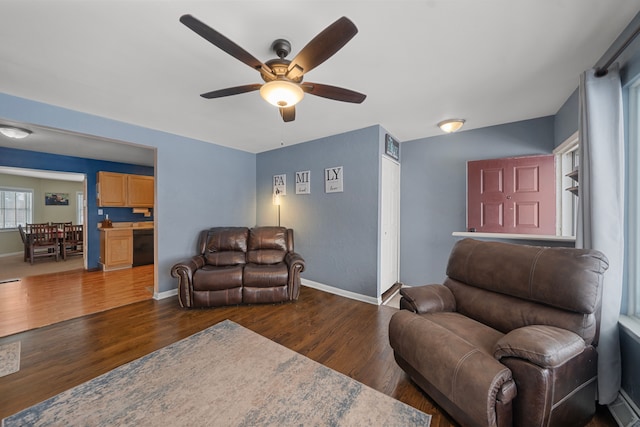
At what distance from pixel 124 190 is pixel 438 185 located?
656 centimetres

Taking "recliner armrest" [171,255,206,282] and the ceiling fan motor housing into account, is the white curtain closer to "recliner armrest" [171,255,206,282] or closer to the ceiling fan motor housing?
the ceiling fan motor housing

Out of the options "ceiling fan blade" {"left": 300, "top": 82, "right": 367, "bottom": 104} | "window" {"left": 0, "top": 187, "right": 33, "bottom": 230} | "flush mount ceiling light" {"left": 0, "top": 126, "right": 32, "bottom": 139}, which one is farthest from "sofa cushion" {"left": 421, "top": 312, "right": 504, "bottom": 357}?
"window" {"left": 0, "top": 187, "right": 33, "bottom": 230}

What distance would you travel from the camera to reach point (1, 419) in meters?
1.39

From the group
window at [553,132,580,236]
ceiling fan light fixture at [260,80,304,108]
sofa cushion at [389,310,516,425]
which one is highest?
ceiling fan light fixture at [260,80,304,108]

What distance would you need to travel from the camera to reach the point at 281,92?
1.58m

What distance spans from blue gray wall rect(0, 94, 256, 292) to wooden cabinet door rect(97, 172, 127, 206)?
1.19 m

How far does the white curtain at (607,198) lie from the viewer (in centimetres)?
143

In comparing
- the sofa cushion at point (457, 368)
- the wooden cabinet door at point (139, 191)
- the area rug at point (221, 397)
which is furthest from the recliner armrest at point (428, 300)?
the wooden cabinet door at point (139, 191)

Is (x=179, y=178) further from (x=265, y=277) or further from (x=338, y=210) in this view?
(x=338, y=210)

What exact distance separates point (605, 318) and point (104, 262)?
23.6ft

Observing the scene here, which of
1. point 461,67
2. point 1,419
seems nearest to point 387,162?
point 461,67

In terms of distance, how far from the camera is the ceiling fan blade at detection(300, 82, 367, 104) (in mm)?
1676

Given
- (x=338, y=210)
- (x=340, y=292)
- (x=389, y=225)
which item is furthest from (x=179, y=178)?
(x=389, y=225)

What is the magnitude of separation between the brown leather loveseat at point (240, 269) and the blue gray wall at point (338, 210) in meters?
0.50
